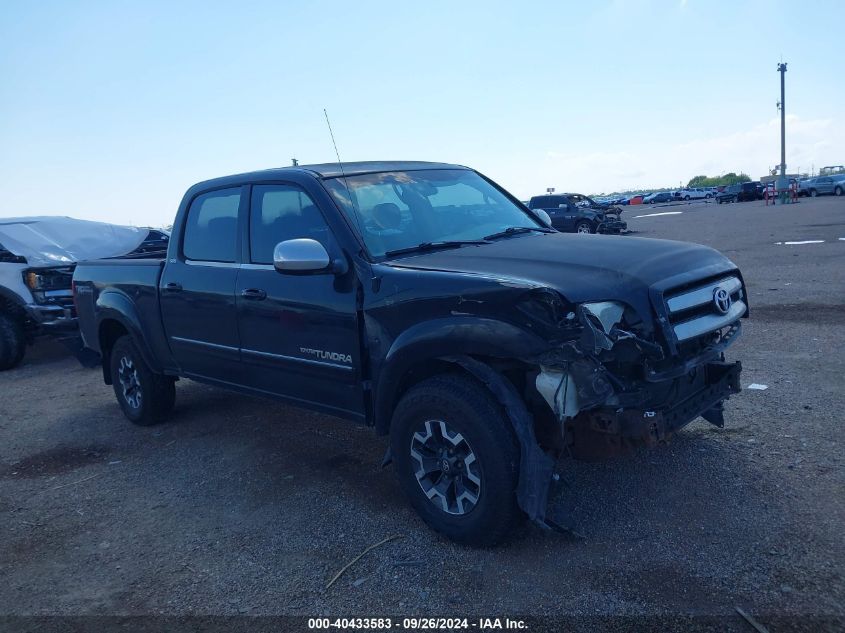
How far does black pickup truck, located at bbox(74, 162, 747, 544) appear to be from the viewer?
3311 millimetres

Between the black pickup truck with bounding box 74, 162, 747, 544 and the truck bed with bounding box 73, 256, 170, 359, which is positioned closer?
the black pickup truck with bounding box 74, 162, 747, 544

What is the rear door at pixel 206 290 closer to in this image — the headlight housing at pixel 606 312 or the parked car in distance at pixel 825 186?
the headlight housing at pixel 606 312

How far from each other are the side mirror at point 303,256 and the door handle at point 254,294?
0.62 metres

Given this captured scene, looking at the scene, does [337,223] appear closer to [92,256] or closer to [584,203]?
[92,256]

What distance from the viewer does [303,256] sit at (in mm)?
3961

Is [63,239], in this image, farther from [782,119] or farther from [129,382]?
[782,119]

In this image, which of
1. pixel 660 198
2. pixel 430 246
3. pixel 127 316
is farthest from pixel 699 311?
pixel 660 198

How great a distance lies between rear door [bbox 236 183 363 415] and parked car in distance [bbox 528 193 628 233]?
74.4 ft

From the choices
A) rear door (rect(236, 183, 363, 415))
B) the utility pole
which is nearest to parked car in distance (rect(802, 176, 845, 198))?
the utility pole

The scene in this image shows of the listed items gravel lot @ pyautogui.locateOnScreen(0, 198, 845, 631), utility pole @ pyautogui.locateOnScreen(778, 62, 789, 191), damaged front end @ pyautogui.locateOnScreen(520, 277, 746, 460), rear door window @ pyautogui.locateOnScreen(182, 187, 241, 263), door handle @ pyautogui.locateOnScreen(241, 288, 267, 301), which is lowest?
gravel lot @ pyautogui.locateOnScreen(0, 198, 845, 631)

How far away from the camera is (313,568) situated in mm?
3621

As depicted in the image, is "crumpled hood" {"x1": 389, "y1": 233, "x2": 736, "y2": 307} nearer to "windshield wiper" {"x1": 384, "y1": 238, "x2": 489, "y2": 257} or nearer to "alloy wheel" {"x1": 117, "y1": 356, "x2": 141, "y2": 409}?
"windshield wiper" {"x1": 384, "y1": 238, "x2": 489, "y2": 257}

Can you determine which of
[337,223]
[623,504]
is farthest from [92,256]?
[623,504]

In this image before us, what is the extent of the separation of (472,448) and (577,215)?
81.2 ft
